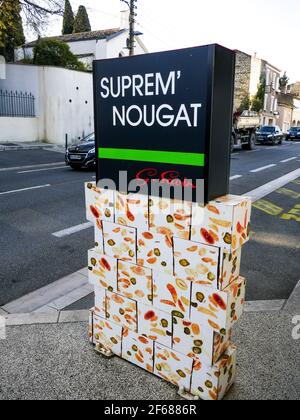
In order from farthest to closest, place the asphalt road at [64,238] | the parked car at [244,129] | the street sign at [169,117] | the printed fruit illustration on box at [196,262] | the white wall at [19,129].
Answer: the parked car at [244,129], the white wall at [19,129], the asphalt road at [64,238], the printed fruit illustration on box at [196,262], the street sign at [169,117]

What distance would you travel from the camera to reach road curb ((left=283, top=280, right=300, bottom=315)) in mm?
3803

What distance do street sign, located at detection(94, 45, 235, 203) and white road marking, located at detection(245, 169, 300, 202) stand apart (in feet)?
22.7

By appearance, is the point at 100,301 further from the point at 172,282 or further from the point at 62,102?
the point at 62,102

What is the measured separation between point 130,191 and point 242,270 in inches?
112

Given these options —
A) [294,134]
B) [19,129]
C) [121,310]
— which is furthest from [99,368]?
[294,134]

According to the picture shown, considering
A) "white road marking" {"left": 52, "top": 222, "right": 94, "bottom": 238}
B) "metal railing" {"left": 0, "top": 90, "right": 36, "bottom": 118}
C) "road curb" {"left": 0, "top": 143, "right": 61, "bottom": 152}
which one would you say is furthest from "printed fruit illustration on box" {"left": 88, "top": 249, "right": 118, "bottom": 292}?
"metal railing" {"left": 0, "top": 90, "right": 36, "bottom": 118}

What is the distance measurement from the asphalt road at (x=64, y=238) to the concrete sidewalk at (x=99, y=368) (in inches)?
27.5

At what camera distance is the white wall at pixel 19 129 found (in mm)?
20656

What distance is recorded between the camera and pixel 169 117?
2426mm

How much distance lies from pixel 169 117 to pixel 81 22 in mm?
45689

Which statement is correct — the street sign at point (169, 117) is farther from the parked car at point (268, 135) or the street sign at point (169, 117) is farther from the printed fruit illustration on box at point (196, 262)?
the parked car at point (268, 135)

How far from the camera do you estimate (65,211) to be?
7848 millimetres

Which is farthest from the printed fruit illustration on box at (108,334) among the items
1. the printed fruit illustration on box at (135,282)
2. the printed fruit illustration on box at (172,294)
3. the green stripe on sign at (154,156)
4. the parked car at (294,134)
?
the parked car at (294,134)

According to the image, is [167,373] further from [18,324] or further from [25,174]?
[25,174]
